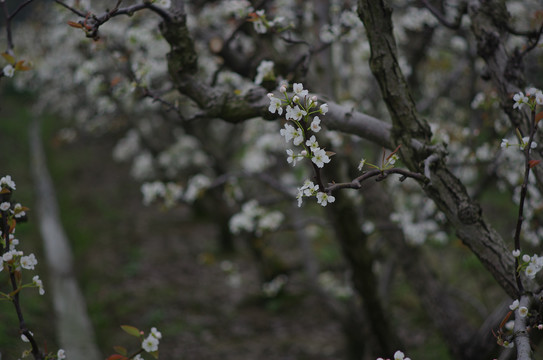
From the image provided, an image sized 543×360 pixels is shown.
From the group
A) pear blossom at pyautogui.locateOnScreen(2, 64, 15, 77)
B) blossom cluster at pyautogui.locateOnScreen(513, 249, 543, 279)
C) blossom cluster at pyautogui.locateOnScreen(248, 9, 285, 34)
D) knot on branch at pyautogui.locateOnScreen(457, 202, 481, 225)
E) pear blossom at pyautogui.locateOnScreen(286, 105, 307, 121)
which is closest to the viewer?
pear blossom at pyautogui.locateOnScreen(286, 105, 307, 121)

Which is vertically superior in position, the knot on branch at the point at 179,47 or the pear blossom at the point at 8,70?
the knot on branch at the point at 179,47

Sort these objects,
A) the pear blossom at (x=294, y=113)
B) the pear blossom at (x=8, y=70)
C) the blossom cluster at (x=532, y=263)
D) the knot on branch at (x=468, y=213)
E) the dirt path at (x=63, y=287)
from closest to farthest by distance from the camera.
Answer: the pear blossom at (x=294, y=113), the blossom cluster at (x=532, y=263), the pear blossom at (x=8, y=70), the knot on branch at (x=468, y=213), the dirt path at (x=63, y=287)

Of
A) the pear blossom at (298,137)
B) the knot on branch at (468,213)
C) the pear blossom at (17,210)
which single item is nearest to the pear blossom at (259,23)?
the pear blossom at (298,137)

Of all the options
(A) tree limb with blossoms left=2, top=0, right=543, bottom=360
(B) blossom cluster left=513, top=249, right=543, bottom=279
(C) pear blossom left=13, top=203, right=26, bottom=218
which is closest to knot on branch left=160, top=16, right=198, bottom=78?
(A) tree limb with blossoms left=2, top=0, right=543, bottom=360

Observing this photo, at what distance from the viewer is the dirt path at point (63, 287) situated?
5.44 m

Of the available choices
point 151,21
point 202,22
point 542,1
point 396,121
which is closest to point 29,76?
point 151,21

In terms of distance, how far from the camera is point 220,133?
985 centimetres

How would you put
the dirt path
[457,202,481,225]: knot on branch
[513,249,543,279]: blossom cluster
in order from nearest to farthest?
[513,249,543,279]: blossom cluster
[457,202,481,225]: knot on branch
the dirt path

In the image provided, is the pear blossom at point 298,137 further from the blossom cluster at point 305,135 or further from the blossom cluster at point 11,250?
the blossom cluster at point 11,250

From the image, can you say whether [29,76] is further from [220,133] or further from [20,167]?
[20,167]

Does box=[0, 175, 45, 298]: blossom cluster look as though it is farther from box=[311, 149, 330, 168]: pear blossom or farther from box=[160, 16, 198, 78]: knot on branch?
box=[311, 149, 330, 168]: pear blossom

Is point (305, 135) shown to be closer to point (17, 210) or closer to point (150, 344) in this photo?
point (150, 344)

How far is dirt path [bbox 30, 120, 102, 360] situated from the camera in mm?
5443

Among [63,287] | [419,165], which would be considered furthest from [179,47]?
[63,287]
